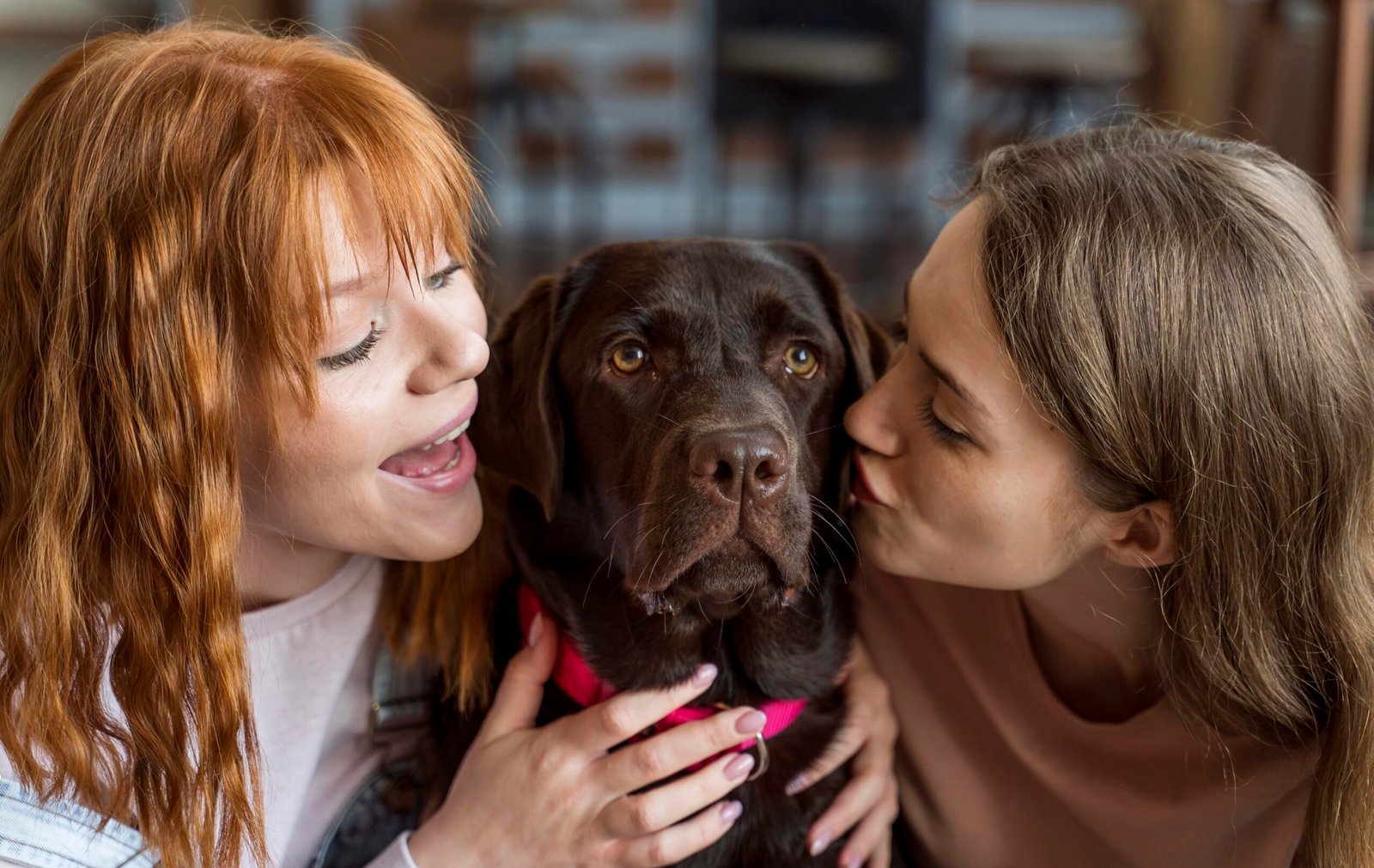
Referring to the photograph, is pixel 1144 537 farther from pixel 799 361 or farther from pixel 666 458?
pixel 666 458

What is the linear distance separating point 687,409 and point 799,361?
228 millimetres

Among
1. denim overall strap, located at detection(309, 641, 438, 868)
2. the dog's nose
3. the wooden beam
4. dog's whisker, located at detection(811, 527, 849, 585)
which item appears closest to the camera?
the dog's nose

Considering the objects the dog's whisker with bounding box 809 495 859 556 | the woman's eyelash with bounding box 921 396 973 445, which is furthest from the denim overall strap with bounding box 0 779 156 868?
the woman's eyelash with bounding box 921 396 973 445

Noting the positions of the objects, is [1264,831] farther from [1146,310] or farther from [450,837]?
[450,837]

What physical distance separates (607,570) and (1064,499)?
0.59 meters

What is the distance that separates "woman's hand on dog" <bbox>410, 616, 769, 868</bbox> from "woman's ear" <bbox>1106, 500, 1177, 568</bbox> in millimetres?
503

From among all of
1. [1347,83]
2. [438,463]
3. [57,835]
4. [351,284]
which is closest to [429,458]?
[438,463]

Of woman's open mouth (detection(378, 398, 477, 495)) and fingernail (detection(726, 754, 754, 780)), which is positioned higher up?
woman's open mouth (detection(378, 398, 477, 495))

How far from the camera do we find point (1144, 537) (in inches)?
60.6

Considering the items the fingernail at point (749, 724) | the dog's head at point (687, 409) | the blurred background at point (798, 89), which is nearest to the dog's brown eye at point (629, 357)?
the dog's head at point (687, 409)

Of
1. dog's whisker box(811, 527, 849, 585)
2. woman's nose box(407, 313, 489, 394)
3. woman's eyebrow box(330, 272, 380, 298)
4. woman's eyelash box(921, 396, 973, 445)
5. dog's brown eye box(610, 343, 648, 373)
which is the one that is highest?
woman's eyebrow box(330, 272, 380, 298)

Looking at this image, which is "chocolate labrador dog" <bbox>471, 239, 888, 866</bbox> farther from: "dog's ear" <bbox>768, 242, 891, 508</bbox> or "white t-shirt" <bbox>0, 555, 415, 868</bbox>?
"white t-shirt" <bbox>0, 555, 415, 868</bbox>

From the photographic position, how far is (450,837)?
156cm

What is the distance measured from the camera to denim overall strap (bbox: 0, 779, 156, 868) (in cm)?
140
